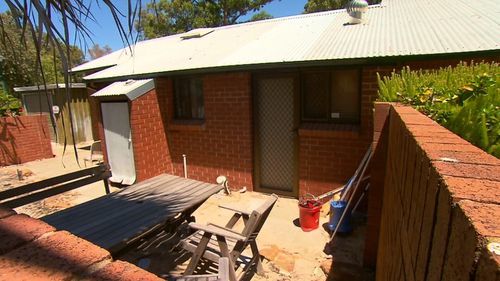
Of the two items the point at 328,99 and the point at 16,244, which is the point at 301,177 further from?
the point at 16,244

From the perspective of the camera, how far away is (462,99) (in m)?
2.04

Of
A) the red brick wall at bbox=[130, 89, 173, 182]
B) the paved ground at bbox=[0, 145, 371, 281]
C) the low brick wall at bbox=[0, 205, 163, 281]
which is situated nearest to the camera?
the low brick wall at bbox=[0, 205, 163, 281]

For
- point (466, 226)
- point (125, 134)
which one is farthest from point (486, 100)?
point (125, 134)

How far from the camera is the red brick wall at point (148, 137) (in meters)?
6.64

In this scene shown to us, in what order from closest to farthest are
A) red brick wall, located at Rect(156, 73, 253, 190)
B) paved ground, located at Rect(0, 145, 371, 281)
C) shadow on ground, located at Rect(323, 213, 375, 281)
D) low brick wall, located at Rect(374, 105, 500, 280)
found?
low brick wall, located at Rect(374, 105, 500, 280) → shadow on ground, located at Rect(323, 213, 375, 281) → paved ground, located at Rect(0, 145, 371, 281) → red brick wall, located at Rect(156, 73, 253, 190)

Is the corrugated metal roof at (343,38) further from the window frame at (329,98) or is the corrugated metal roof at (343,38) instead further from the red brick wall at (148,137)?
the red brick wall at (148,137)

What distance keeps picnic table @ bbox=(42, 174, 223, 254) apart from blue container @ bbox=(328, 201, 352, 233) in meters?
1.78

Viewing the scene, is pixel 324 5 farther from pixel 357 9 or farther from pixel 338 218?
pixel 338 218

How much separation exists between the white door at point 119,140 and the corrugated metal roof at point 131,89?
26 centimetres

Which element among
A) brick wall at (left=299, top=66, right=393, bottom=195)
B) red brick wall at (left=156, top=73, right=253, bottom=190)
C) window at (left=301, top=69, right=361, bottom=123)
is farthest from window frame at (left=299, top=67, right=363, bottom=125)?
red brick wall at (left=156, top=73, right=253, bottom=190)

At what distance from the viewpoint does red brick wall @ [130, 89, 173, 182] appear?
6.64 m

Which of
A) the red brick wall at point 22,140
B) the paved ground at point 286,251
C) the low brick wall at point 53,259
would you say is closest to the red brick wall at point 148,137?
the paved ground at point 286,251

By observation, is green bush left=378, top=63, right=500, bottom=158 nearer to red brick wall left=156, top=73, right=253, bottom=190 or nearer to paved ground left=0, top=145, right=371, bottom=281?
paved ground left=0, top=145, right=371, bottom=281

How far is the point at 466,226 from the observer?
0.48 metres
